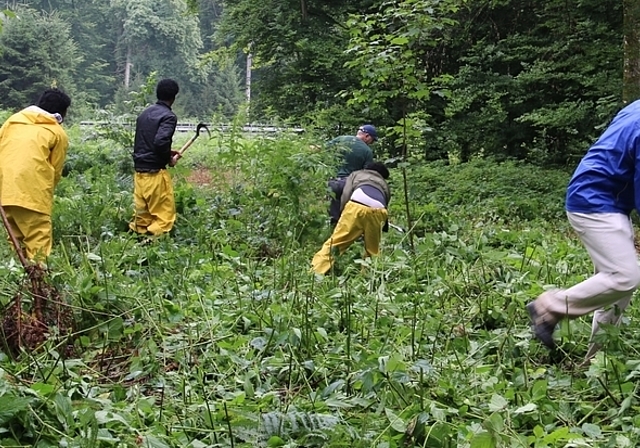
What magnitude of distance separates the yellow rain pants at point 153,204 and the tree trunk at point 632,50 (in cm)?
584

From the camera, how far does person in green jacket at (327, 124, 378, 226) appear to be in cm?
720

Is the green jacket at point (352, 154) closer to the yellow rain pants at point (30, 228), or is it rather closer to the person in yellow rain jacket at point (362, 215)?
the person in yellow rain jacket at point (362, 215)

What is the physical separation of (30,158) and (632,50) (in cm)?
716

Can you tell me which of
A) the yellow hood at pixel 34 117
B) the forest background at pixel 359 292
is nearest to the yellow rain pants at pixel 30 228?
the forest background at pixel 359 292

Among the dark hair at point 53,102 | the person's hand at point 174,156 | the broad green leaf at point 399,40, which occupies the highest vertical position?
the broad green leaf at point 399,40

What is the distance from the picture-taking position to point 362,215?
5.83 m

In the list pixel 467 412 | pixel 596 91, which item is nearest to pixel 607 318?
pixel 467 412

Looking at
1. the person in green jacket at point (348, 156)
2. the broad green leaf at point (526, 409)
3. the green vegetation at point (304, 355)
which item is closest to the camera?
the green vegetation at point (304, 355)

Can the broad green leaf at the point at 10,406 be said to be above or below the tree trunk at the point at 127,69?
below

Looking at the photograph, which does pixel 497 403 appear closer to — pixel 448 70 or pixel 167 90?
pixel 167 90

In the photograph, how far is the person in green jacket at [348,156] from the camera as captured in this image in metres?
7.20

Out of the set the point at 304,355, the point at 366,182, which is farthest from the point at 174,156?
the point at 304,355

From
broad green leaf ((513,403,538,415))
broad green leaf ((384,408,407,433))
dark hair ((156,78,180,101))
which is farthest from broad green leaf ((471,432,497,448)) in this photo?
dark hair ((156,78,180,101))

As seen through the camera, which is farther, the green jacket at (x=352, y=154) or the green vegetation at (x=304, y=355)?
the green jacket at (x=352, y=154)
